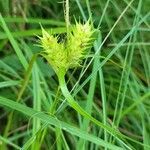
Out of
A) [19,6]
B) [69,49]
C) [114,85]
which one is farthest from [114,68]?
[69,49]

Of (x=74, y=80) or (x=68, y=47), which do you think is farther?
(x=74, y=80)

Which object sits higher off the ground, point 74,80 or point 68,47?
point 68,47

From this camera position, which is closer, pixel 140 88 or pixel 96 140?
pixel 96 140

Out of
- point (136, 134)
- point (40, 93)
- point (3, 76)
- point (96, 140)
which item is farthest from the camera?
point (136, 134)

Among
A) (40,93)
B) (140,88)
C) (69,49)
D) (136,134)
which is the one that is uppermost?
(69,49)

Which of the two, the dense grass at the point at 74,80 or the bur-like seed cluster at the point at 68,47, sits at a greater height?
the bur-like seed cluster at the point at 68,47

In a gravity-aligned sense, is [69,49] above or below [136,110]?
above

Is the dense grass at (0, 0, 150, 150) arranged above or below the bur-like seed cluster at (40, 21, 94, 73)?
below

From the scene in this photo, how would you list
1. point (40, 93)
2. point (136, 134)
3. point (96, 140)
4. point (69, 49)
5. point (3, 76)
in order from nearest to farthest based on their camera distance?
point (69, 49) → point (96, 140) → point (40, 93) → point (3, 76) → point (136, 134)

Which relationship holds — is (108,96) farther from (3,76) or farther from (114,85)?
(3,76)

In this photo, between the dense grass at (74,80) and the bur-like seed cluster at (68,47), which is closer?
the bur-like seed cluster at (68,47)

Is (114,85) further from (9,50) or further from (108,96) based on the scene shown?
(9,50)
